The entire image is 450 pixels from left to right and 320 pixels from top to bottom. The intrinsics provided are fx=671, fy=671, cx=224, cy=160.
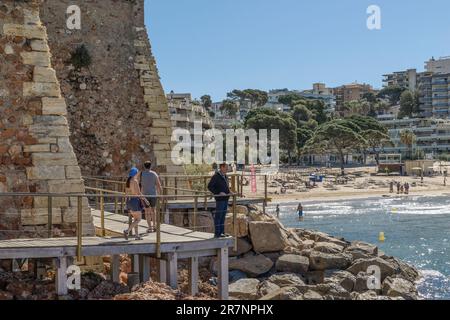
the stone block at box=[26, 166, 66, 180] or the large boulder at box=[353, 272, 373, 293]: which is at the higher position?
the stone block at box=[26, 166, 66, 180]

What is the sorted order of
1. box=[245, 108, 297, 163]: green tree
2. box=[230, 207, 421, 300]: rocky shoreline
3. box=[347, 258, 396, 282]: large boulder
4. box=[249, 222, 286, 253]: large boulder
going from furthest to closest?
box=[245, 108, 297, 163]: green tree → box=[347, 258, 396, 282]: large boulder → box=[249, 222, 286, 253]: large boulder → box=[230, 207, 421, 300]: rocky shoreline

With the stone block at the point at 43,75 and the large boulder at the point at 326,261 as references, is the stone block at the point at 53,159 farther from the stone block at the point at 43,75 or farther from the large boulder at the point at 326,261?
the large boulder at the point at 326,261

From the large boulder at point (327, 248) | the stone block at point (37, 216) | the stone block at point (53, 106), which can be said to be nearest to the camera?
the stone block at point (37, 216)

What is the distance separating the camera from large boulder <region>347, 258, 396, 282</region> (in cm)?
2284

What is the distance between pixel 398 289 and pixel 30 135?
43.1ft

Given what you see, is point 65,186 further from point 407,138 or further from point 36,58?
point 407,138

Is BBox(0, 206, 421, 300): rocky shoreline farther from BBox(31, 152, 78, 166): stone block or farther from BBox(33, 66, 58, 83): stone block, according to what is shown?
BBox(33, 66, 58, 83): stone block

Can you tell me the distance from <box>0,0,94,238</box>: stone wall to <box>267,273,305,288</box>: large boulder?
766 cm

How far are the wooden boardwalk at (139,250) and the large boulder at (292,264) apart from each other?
7810mm

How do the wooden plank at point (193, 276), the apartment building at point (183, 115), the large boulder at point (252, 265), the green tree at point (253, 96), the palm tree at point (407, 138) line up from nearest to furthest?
the wooden plank at point (193, 276)
the large boulder at point (252, 265)
the apartment building at point (183, 115)
the palm tree at point (407, 138)
the green tree at point (253, 96)

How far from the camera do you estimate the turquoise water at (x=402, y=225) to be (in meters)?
32.4

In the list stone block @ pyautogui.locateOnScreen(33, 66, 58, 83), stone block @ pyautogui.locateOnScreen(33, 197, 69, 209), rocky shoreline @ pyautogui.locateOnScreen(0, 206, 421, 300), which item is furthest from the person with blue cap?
stone block @ pyautogui.locateOnScreen(33, 66, 58, 83)

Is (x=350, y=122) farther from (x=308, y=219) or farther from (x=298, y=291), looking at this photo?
(x=298, y=291)

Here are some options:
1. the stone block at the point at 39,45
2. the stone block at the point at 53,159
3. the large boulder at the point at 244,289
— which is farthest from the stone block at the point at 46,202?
the large boulder at the point at 244,289
